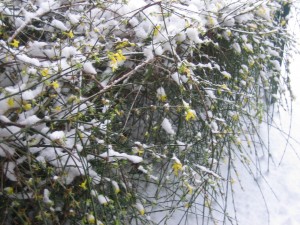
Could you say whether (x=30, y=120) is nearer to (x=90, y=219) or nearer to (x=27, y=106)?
(x=27, y=106)

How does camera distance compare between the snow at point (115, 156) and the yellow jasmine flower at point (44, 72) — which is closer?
the yellow jasmine flower at point (44, 72)

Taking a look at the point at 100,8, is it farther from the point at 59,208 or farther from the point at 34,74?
the point at 59,208

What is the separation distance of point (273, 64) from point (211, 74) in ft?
2.49

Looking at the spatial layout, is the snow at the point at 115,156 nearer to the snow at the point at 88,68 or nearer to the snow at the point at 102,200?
the snow at the point at 102,200

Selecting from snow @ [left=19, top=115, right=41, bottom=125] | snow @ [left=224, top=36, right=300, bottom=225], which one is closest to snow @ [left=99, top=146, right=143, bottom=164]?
snow @ [left=19, top=115, right=41, bottom=125]

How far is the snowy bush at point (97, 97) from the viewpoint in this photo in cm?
170

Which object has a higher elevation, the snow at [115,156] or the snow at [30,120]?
the snow at [115,156]

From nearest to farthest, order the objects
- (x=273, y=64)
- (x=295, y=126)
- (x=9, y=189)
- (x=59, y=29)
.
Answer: (x=9, y=189) → (x=59, y=29) → (x=273, y=64) → (x=295, y=126)

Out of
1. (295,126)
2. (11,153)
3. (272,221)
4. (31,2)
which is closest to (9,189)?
(11,153)

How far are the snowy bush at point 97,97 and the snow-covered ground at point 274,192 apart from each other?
24cm

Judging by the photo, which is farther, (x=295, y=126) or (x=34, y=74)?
(x=295, y=126)

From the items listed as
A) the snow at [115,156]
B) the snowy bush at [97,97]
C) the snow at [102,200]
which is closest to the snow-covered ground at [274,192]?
the snowy bush at [97,97]

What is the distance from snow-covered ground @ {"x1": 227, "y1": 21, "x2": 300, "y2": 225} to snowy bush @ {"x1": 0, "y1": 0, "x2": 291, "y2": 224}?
0.24 metres

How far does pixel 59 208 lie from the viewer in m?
1.85
